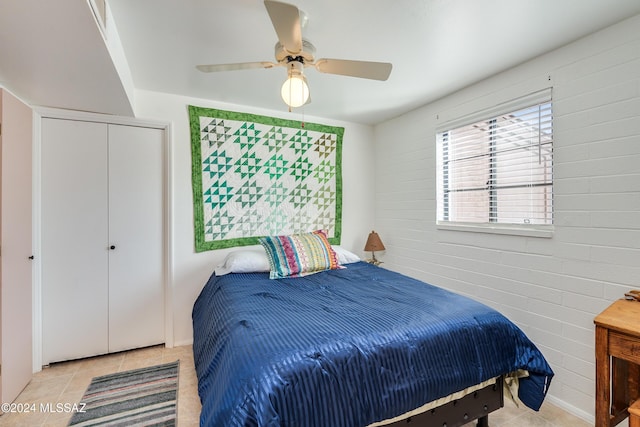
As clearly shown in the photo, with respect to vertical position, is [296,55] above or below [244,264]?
above

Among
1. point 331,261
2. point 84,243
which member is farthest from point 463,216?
point 84,243

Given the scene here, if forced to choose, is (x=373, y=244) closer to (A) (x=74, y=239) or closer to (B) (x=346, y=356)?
(B) (x=346, y=356)

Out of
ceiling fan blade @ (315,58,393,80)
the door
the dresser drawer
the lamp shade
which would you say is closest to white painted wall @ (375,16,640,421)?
the dresser drawer

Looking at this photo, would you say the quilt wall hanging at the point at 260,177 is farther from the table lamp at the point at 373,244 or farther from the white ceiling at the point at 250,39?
the white ceiling at the point at 250,39

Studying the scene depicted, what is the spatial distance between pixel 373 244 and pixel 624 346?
2.26 metres

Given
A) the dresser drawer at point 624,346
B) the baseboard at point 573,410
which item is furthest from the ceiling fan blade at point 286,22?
the baseboard at point 573,410

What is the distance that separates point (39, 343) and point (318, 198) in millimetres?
2794

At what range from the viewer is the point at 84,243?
2506 millimetres

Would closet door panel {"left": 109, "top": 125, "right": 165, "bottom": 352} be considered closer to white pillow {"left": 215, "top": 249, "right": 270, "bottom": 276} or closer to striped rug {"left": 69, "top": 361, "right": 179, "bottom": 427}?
striped rug {"left": 69, "top": 361, "right": 179, "bottom": 427}

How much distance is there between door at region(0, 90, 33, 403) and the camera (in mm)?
1866

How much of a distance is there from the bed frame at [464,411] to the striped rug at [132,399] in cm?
145

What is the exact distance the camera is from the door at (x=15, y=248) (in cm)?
187

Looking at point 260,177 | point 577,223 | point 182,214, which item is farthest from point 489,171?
point 182,214

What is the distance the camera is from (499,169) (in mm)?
2391
